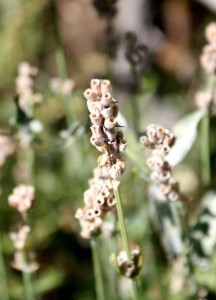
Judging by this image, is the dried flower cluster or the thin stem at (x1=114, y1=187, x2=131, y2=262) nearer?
the thin stem at (x1=114, y1=187, x2=131, y2=262)

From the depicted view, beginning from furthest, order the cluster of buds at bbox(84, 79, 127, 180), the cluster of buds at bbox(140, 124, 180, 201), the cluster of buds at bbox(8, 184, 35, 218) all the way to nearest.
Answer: the cluster of buds at bbox(8, 184, 35, 218)
the cluster of buds at bbox(140, 124, 180, 201)
the cluster of buds at bbox(84, 79, 127, 180)

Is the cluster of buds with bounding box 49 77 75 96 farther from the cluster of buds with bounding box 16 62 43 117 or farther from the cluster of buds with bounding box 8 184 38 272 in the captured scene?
the cluster of buds with bounding box 8 184 38 272

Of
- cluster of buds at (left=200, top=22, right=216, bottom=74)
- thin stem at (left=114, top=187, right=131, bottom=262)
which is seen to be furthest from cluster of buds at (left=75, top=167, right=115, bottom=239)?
cluster of buds at (left=200, top=22, right=216, bottom=74)

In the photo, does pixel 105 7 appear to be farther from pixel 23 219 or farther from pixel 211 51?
pixel 23 219

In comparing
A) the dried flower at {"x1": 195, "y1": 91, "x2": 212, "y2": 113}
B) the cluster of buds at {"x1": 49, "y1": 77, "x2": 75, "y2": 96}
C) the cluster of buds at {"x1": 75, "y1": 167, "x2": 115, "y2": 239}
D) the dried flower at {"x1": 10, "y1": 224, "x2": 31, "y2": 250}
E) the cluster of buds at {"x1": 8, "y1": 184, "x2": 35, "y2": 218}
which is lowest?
the cluster of buds at {"x1": 75, "y1": 167, "x2": 115, "y2": 239}

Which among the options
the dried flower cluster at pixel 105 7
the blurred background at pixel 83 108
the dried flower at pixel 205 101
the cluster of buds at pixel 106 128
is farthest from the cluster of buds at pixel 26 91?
the cluster of buds at pixel 106 128

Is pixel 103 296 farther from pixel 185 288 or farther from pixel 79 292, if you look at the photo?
pixel 79 292
